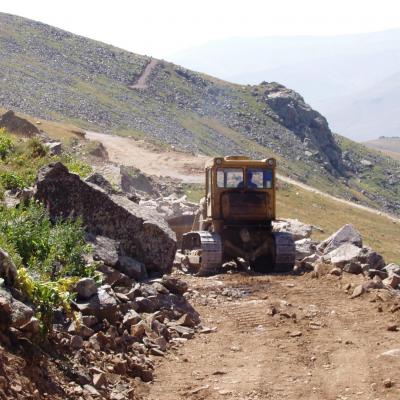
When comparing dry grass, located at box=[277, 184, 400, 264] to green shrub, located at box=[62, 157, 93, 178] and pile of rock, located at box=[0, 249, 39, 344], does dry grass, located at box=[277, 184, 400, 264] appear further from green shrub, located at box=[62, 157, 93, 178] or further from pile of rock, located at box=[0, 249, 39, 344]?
pile of rock, located at box=[0, 249, 39, 344]

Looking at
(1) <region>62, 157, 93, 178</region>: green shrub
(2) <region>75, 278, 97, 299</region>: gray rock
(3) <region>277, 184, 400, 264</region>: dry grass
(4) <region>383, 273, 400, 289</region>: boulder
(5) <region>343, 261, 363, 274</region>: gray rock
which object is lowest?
(3) <region>277, 184, 400, 264</region>: dry grass

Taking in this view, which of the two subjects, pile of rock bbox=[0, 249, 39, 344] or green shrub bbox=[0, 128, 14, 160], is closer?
pile of rock bbox=[0, 249, 39, 344]

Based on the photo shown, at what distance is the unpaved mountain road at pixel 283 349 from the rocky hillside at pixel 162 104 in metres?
55.8

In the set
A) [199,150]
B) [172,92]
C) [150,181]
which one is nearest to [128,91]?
[172,92]

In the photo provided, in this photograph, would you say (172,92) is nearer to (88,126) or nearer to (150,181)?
(88,126)

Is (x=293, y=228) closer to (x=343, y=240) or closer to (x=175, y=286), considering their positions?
(x=343, y=240)

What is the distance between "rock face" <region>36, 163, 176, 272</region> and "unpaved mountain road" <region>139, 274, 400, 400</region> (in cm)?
118

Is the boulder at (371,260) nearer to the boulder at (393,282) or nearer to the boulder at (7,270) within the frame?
the boulder at (393,282)

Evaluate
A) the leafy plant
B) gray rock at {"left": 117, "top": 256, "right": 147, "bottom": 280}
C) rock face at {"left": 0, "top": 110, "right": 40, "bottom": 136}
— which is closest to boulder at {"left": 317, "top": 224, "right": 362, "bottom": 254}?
gray rock at {"left": 117, "top": 256, "right": 147, "bottom": 280}

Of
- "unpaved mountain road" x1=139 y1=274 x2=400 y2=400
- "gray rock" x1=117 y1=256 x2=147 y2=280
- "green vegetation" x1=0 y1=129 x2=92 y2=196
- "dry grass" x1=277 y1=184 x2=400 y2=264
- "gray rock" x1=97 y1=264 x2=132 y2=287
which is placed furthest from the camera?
"dry grass" x1=277 y1=184 x2=400 y2=264

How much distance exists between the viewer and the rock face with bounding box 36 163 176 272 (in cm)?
1420

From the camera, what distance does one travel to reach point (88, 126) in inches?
2763

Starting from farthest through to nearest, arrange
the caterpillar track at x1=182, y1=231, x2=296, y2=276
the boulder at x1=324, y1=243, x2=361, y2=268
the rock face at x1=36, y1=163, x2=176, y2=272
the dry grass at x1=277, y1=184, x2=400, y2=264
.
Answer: the dry grass at x1=277, y1=184, x2=400, y2=264 < the caterpillar track at x1=182, y1=231, x2=296, y2=276 < the boulder at x1=324, y1=243, x2=361, y2=268 < the rock face at x1=36, y1=163, x2=176, y2=272

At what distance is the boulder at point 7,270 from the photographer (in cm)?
859
